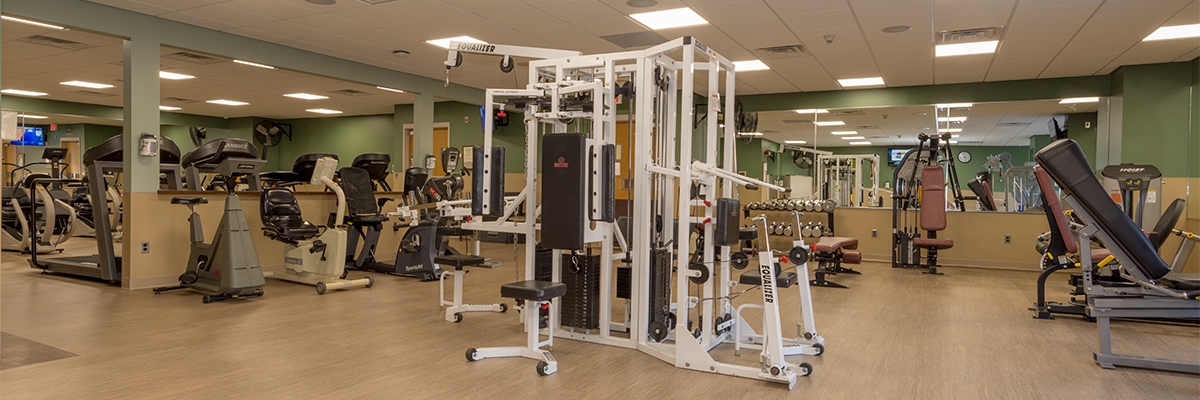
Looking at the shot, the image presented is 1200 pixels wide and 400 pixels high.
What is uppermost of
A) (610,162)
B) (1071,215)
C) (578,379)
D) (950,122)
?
(950,122)

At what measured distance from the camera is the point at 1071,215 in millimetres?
4406

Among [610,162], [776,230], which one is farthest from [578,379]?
[776,230]

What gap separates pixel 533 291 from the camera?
359 cm

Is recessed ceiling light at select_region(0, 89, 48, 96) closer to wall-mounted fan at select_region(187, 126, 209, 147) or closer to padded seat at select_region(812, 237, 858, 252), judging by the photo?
wall-mounted fan at select_region(187, 126, 209, 147)

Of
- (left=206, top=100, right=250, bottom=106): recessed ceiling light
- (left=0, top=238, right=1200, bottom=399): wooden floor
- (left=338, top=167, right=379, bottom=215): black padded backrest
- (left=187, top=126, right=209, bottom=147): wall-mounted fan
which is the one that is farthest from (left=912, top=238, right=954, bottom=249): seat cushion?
(left=187, top=126, right=209, bottom=147): wall-mounted fan

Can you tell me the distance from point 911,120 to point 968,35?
13.9 ft

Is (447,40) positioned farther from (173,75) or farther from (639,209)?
(173,75)

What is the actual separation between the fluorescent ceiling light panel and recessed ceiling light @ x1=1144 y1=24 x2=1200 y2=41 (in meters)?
1.26

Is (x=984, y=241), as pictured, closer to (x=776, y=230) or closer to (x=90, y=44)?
(x=776, y=230)

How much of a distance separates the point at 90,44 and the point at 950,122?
11213 millimetres

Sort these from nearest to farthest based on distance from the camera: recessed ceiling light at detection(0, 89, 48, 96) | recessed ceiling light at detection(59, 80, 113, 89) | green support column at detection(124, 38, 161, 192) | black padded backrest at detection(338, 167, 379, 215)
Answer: green support column at detection(124, 38, 161, 192) < black padded backrest at detection(338, 167, 379, 215) < recessed ceiling light at detection(59, 80, 113, 89) < recessed ceiling light at detection(0, 89, 48, 96)

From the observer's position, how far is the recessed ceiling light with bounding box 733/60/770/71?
7.97 meters

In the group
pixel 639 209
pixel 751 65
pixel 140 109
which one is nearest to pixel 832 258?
pixel 751 65

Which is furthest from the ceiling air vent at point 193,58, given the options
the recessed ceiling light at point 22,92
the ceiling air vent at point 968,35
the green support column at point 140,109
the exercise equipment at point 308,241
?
the ceiling air vent at point 968,35
